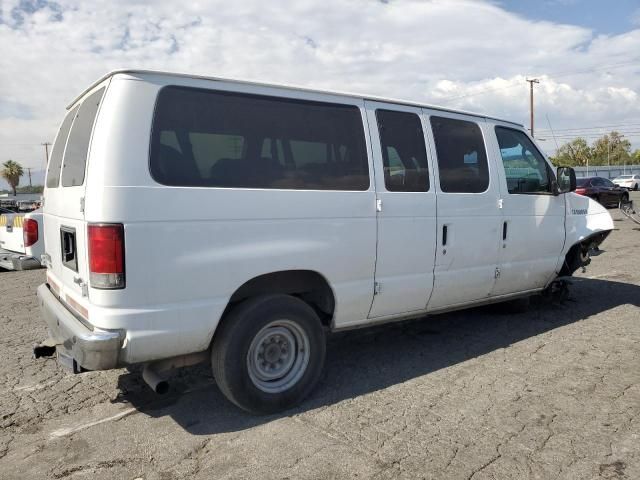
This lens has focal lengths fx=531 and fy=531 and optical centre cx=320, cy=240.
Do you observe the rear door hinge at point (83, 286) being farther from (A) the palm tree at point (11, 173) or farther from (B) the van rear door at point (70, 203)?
(A) the palm tree at point (11, 173)

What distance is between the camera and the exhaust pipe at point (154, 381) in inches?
128

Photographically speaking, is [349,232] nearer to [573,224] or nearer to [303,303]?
[303,303]

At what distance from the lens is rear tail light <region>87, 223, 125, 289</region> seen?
2955 millimetres

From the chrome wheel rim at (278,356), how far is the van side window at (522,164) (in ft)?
8.73

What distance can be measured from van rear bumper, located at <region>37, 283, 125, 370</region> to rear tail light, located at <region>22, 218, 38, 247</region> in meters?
1.31

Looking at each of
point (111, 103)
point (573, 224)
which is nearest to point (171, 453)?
point (111, 103)

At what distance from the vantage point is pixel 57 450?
323cm

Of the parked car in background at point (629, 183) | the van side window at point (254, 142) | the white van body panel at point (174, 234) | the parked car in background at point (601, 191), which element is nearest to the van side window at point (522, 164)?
the van side window at point (254, 142)

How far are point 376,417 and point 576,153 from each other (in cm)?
9885

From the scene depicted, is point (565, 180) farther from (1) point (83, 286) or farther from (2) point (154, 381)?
(1) point (83, 286)

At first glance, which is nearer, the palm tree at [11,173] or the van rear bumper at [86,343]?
the van rear bumper at [86,343]

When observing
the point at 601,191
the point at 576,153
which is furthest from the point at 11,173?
the point at 576,153

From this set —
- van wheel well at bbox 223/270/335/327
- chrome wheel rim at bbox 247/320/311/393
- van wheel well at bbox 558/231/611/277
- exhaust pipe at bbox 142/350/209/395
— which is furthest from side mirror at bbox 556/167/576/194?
exhaust pipe at bbox 142/350/209/395

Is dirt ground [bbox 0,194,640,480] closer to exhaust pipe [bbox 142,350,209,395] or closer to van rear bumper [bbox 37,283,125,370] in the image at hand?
exhaust pipe [bbox 142,350,209,395]
